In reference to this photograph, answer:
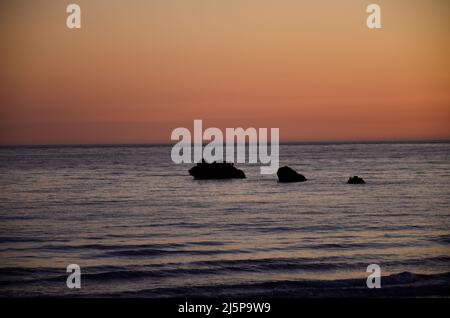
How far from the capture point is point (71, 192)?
43031 millimetres

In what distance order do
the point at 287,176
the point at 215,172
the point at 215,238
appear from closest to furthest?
the point at 215,238 → the point at 287,176 → the point at 215,172

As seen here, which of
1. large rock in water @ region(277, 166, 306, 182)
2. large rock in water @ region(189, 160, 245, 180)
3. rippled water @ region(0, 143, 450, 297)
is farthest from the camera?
large rock in water @ region(189, 160, 245, 180)

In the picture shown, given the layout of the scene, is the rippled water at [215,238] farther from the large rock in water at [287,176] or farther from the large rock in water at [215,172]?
the large rock in water at [215,172]

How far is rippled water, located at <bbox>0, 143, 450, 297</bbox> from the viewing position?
51.1 feet

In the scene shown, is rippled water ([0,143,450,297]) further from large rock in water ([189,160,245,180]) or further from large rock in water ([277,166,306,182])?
large rock in water ([189,160,245,180])

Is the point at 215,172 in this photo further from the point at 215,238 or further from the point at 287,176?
the point at 215,238

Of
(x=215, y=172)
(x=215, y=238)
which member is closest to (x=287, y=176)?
(x=215, y=172)

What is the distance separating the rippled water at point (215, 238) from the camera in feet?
51.1

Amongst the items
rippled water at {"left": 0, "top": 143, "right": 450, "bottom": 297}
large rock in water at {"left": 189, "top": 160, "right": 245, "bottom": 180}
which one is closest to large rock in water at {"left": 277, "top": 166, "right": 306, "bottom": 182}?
large rock in water at {"left": 189, "top": 160, "right": 245, "bottom": 180}

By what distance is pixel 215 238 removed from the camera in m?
22.6

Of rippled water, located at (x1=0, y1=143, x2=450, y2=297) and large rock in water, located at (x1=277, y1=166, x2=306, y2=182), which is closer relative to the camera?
rippled water, located at (x1=0, y1=143, x2=450, y2=297)

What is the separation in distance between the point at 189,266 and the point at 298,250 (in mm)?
4466

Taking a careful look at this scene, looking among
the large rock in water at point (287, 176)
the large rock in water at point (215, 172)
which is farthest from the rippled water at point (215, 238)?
the large rock in water at point (215, 172)
